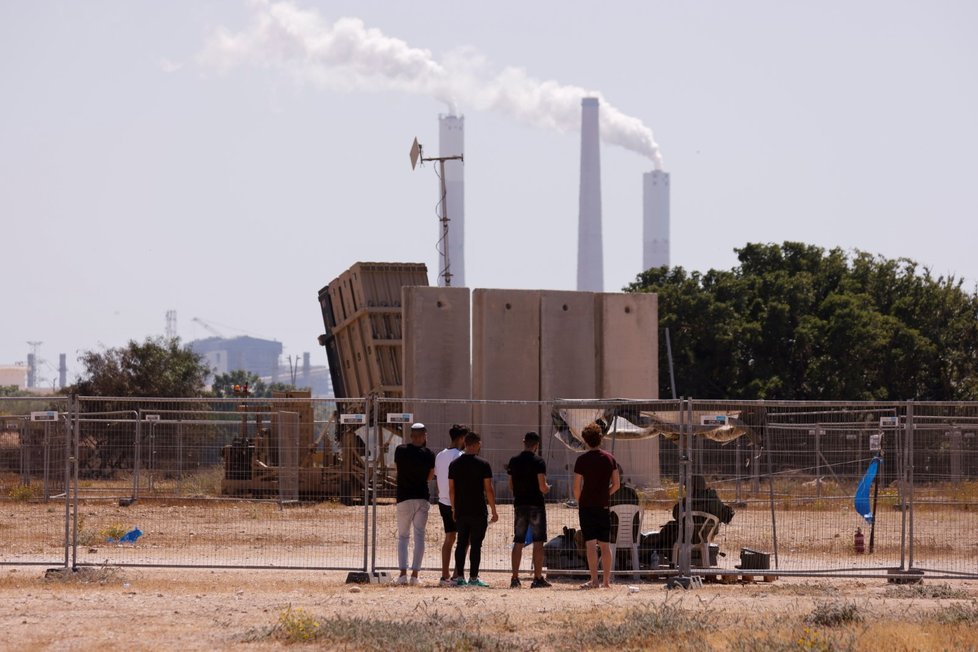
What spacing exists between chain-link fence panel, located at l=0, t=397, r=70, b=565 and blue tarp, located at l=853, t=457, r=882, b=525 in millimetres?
9906

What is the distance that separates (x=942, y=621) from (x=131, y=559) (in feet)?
33.2

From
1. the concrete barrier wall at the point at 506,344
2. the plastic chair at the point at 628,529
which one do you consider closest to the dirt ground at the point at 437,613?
the plastic chair at the point at 628,529

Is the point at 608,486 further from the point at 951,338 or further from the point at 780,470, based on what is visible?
the point at 951,338

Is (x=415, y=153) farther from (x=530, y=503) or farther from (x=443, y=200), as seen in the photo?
(x=530, y=503)

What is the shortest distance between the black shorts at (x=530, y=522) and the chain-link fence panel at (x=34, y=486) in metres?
5.25

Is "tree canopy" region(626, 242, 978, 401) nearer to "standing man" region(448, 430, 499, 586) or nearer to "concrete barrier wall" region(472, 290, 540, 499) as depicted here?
"concrete barrier wall" region(472, 290, 540, 499)

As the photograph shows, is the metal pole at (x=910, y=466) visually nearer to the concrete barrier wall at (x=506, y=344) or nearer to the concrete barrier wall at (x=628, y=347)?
the concrete barrier wall at (x=506, y=344)

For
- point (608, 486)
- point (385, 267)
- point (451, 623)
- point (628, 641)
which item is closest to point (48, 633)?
point (451, 623)

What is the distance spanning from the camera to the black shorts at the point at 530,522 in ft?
48.5

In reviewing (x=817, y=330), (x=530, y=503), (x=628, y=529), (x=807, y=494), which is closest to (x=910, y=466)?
(x=807, y=494)

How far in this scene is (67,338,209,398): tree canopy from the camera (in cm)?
5041

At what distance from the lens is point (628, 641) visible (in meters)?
11.2

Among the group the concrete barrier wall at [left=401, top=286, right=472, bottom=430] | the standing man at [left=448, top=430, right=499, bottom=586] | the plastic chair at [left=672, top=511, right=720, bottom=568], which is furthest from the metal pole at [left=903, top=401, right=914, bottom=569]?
the concrete barrier wall at [left=401, top=286, right=472, bottom=430]

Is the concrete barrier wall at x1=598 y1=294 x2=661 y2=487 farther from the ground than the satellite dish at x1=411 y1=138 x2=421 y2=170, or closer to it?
closer to it
